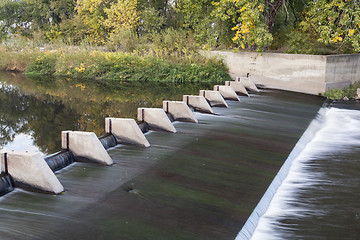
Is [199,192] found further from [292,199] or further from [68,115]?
[68,115]

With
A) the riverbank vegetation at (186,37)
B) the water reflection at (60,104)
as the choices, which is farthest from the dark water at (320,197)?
the riverbank vegetation at (186,37)

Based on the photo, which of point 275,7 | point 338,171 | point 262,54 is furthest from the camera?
point 275,7

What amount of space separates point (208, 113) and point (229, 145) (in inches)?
137

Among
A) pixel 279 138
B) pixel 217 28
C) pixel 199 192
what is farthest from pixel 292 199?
pixel 217 28

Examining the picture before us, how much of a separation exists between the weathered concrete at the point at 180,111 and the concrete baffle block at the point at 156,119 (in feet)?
3.89

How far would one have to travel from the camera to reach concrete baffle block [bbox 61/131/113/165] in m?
7.34

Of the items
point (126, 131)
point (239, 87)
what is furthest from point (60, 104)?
point (239, 87)

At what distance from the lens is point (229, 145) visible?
352 inches

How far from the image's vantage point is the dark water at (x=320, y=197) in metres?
5.54

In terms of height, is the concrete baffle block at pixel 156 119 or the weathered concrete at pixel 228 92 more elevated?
the weathered concrete at pixel 228 92

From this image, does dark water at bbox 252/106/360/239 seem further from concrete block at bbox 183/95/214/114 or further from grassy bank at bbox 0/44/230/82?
grassy bank at bbox 0/44/230/82

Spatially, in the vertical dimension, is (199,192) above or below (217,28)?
below

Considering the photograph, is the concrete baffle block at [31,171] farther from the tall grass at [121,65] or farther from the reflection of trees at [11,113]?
the tall grass at [121,65]

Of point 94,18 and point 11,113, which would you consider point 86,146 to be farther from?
point 94,18
